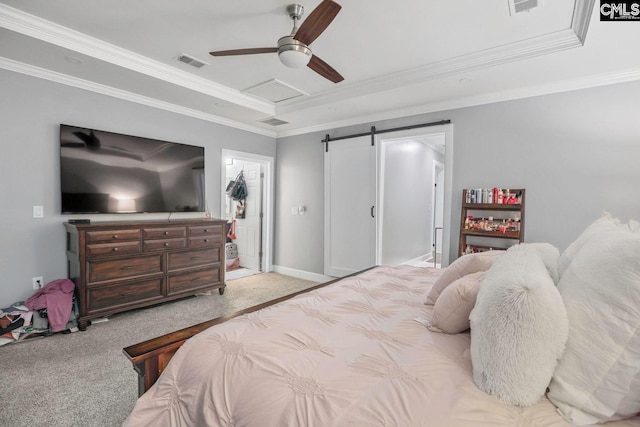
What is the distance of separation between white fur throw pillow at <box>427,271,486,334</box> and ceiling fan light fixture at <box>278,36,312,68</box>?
182 cm

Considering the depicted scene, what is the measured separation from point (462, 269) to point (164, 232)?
3.24 metres

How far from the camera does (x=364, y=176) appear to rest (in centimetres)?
456

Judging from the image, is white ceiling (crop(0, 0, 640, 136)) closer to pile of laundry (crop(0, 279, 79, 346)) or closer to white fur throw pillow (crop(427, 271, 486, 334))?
white fur throw pillow (crop(427, 271, 486, 334))

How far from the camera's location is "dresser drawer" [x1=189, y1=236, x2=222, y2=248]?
12.5 feet

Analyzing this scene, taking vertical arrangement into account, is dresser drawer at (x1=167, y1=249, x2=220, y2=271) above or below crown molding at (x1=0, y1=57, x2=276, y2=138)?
below

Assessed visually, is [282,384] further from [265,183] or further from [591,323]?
[265,183]

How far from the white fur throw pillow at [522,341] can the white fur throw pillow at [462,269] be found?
2.26ft

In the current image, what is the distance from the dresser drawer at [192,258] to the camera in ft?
11.9

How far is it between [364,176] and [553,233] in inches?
95.1

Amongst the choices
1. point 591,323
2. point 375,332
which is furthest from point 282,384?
point 591,323

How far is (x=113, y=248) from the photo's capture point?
10.2ft

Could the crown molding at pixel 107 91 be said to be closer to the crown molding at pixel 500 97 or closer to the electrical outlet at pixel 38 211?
the electrical outlet at pixel 38 211

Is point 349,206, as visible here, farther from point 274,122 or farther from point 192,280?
point 192,280

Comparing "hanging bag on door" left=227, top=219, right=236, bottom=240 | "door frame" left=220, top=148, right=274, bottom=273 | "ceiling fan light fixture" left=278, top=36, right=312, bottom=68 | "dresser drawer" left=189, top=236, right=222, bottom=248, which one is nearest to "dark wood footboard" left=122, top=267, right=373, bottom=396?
"ceiling fan light fixture" left=278, top=36, right=312, bottom=68
